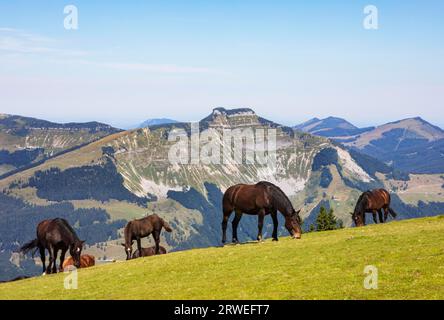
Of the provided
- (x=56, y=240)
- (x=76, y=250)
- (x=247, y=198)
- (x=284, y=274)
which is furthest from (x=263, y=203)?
(x=56, y=240)

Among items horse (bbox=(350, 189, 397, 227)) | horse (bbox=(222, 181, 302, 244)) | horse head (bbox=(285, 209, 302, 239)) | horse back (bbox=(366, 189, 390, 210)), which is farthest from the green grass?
horse back (bbox=(366, 189, 390, 210))

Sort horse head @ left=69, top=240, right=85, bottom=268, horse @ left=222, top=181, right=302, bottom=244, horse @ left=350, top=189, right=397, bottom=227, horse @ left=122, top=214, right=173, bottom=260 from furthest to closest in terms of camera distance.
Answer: horse @ left=350, top=189, right=397, bottom=227, horse @ left=122, top=214, right=173, bottom=260, horse head @ left=69, top=240, right=85, bottom=268, horse @ left=222, top=181, right=302, bottom=244

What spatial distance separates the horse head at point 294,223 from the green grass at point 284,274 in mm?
2928

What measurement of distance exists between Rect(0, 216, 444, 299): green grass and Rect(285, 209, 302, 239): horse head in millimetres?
2928

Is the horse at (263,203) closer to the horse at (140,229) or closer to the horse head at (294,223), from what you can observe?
the horse head at (294,223)

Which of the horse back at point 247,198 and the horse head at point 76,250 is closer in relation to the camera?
the horse back at point 247,198

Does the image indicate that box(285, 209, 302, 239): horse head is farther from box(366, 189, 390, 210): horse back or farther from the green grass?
box(366, 189, 390, 210): horse back

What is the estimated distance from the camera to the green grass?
22609mm

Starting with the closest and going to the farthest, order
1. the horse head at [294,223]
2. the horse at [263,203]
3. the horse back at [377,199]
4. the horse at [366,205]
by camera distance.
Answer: the horse at [263,203]
the horse head at [294,223]
the horse at [366,205]
the horse back at [377,199]

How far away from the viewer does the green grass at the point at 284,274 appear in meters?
22.6

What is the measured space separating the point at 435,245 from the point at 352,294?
38.1ft

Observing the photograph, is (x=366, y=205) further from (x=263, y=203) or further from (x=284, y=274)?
(x=284, y=274)

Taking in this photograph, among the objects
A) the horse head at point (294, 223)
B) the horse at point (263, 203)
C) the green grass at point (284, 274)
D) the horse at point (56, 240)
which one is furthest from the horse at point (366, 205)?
the horse at point (56, 240)
